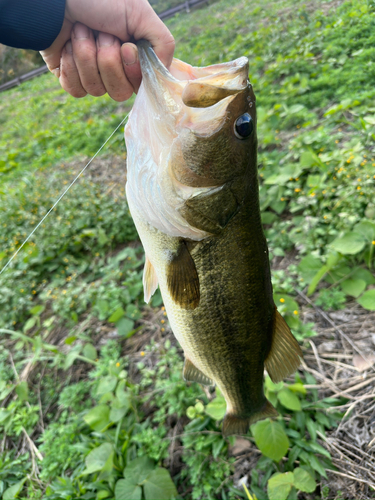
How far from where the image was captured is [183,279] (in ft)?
4.46

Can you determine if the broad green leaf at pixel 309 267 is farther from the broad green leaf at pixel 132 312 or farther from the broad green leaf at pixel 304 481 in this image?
the broad green leaf at pixel 132 312

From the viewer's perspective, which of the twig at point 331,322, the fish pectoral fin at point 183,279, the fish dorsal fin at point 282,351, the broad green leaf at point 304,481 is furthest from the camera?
the twig at point 331,322

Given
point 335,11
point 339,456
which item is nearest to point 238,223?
point 339,456

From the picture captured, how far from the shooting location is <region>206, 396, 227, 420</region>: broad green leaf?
210 centimetres

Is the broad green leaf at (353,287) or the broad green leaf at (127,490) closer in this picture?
the broad green leaf at (127,490)

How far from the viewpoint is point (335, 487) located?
1.84 meters

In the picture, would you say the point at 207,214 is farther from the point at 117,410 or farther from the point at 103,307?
the point at 103,307

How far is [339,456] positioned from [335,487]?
0.17 meters

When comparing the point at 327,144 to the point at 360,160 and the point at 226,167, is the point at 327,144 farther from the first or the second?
the point at 226,167

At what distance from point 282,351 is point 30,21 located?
1.79 metres

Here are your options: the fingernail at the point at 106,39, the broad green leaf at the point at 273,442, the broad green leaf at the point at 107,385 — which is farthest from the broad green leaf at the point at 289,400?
the fingernail at the point at 106,39

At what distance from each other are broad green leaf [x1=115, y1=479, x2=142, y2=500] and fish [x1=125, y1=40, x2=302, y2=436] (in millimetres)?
1078

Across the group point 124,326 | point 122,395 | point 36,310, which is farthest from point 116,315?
point 36,310

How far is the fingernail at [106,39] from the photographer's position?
1.25 m
